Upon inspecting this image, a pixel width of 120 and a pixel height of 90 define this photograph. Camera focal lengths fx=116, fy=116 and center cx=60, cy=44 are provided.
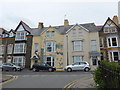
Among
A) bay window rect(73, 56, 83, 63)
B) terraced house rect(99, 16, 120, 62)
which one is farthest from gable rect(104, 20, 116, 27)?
bay window rect(73, 56, 83, 63)

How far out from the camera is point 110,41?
24312 millimetres

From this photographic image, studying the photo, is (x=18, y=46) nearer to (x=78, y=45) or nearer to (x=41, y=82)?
(x=78, y=45)

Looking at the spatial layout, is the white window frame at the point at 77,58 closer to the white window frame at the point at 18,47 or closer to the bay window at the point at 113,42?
the bay window at the point at 113,42

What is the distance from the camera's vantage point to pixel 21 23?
1180 inches

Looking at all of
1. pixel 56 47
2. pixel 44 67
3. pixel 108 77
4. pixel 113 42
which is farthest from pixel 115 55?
pixel 108 77

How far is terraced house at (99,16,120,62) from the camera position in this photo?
77.2ft

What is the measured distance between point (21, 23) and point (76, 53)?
1620cm

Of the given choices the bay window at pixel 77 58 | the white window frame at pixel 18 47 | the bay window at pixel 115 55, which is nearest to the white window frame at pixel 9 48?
the white window frame at pixel 18 47

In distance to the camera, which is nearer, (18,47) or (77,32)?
(77,32)

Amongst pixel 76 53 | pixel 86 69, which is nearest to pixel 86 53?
pixel 76 53

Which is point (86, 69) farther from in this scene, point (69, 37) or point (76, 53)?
point (69, 37)

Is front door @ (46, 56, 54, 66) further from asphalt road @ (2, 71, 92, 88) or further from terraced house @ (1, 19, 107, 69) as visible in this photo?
asphalt road @ (2, 71, 92, 88)

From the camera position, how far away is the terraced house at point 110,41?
77.2 feet

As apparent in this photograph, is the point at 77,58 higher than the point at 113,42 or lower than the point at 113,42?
lower
